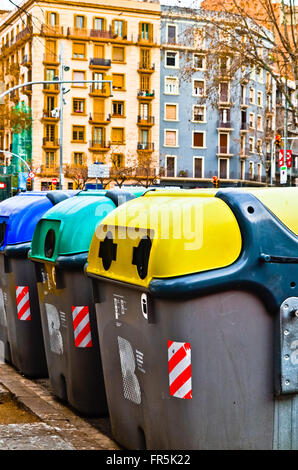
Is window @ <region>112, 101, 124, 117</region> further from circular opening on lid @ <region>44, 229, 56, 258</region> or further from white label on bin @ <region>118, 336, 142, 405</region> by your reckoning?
white label on bin @ <region>118, 336, 142, 405</region>

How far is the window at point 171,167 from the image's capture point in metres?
61.1

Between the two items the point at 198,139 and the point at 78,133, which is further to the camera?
the point at 198,139

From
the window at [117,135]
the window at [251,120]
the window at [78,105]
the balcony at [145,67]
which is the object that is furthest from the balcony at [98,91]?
the window at [251,120]

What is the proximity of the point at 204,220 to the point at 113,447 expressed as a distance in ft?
6.13

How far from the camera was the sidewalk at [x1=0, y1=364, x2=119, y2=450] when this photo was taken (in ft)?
16.9

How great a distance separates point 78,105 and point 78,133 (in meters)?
2.02

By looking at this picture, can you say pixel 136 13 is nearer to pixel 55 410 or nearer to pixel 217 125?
pixel 217 125

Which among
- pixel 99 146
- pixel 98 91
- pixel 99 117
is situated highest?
pixel 98 91

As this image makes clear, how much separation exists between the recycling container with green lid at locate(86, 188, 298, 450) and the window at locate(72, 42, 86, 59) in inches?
2185

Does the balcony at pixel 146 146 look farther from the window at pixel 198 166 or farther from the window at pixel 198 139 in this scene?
the window at pixel 198 166

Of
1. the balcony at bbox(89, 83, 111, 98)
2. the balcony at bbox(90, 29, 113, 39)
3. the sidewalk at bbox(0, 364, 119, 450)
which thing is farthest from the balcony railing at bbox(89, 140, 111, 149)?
the sidewalk at bbox(0, 364, 119, 450)

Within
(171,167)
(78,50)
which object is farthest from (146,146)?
(78,50)

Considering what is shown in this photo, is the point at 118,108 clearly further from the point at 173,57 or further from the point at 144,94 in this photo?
the point at 173,57

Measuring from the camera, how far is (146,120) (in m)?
60.1
